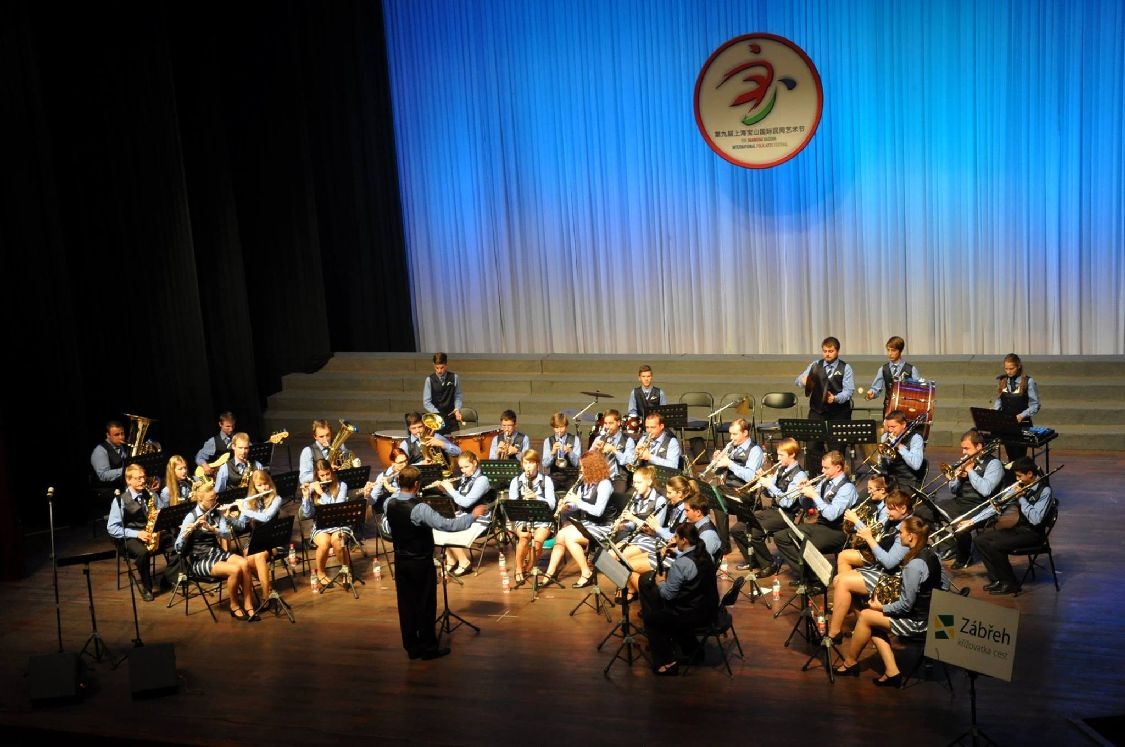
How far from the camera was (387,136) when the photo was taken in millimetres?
17906

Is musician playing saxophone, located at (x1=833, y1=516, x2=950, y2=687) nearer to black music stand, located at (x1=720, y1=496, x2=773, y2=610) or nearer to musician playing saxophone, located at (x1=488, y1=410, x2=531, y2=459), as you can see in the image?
black music stand, located at (x1=720, y1=496, x2=773, y2=610)

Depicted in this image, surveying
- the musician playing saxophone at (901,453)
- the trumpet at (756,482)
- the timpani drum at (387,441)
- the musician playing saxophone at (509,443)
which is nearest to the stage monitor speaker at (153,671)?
the musician playing saxophone at (509,443)

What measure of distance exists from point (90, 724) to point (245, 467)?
3647 millimetres

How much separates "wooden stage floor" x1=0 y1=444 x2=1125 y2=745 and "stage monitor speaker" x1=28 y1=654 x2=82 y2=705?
8cm

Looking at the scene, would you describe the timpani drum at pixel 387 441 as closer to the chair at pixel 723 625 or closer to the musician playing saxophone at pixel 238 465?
the musician playing saxophone at pixel 238 465

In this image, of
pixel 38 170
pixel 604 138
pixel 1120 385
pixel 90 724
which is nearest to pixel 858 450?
pixel 1120 385

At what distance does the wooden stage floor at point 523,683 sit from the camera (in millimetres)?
7344

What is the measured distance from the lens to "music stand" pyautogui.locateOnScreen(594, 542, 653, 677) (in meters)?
7.75

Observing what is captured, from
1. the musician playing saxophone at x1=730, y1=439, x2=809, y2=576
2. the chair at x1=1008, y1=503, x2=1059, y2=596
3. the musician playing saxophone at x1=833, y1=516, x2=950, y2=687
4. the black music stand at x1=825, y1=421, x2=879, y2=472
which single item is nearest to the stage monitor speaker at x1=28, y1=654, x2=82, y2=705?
the musician playing saxophone at x1=730, y1=439, x2=809, y2=576

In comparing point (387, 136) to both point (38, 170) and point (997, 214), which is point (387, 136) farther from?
point (997, 214)

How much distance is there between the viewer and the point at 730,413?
14.5 metres

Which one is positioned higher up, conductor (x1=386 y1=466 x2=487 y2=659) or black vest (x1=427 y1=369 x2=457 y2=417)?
black vest (x1=427 y1=369 x2=457 y2=417)

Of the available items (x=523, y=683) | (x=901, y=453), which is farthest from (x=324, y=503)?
(x=901, y=453)

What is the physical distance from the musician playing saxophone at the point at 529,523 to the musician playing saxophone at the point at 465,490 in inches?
10.5
